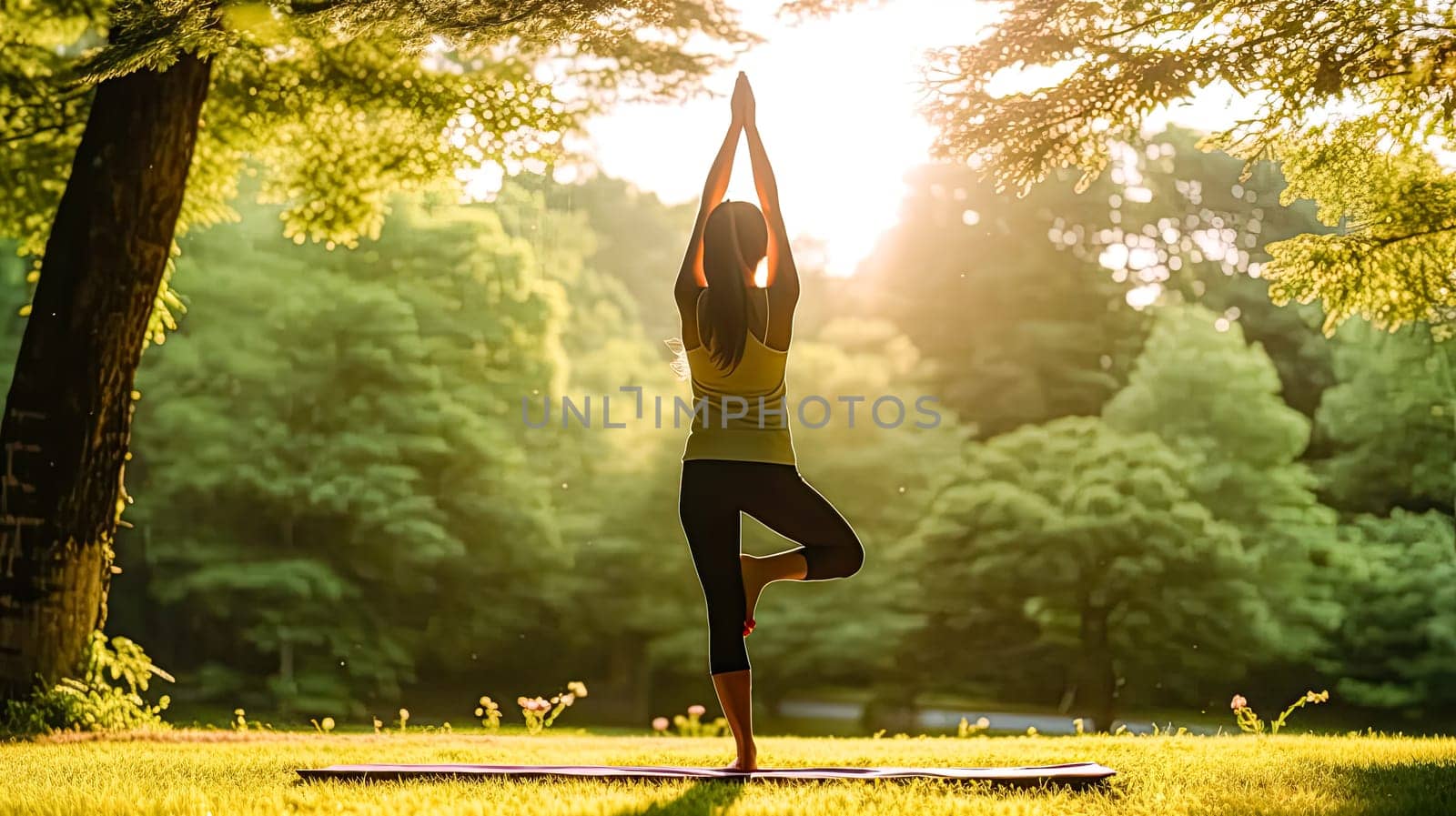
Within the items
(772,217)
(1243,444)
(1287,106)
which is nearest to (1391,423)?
(1243,444)

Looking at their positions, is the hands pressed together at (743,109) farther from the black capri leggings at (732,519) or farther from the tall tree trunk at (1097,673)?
the tall tree trunk at (1097,673)

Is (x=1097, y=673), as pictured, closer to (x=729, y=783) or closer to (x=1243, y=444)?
(x=1243, y=444)

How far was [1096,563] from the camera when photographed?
1848 centimetres

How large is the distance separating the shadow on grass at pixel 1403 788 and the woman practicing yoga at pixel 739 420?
6.88 feet

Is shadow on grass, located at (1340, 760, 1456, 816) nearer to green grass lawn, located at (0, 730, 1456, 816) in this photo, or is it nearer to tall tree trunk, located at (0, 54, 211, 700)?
green grass lawn, located at (0, 730, 1456, 816)

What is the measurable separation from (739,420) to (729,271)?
1.83 feet

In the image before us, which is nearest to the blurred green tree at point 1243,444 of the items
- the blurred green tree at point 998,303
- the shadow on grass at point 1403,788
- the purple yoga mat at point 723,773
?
the blurred green tree at point 998,303

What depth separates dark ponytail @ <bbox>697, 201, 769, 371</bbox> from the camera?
4.53 meters

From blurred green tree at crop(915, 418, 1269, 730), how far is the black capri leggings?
1423 centimetres

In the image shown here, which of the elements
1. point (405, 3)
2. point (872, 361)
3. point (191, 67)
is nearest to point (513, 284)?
point (872, 361)

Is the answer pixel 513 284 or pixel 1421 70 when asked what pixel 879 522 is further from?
pixel 1421 70

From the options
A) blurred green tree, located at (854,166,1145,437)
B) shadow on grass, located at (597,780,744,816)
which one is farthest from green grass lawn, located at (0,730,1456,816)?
blurred green tree, located at (854,166,1145,437)

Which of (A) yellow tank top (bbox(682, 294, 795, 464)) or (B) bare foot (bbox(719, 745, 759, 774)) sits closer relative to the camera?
(A) yellow tank top (bbox(682, 294, 795, 464))

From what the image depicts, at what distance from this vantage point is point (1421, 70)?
6.82 meters
